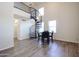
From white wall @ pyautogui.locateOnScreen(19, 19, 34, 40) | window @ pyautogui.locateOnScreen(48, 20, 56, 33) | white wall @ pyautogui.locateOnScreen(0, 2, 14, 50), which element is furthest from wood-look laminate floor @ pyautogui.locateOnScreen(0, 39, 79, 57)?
window @ pyautogui.locateOnScreen(48, 20, 56, 33)

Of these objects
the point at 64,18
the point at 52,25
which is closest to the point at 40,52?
the point at 64,18

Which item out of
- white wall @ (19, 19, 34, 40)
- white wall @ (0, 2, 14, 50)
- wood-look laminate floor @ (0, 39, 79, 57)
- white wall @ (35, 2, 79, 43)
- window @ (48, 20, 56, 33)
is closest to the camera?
wood-look laminate floor @ (0, 39, 79, 57)

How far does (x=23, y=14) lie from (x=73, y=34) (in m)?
3.99

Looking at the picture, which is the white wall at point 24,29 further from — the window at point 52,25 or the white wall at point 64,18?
the window at point 52,25

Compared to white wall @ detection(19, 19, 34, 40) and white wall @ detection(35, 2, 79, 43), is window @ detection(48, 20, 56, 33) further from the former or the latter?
white wall @ detection(19, 19, 34, 40)

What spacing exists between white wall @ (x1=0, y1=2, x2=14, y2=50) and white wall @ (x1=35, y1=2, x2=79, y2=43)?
4856 millimetres

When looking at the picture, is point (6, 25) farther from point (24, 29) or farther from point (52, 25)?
point (52, 25)

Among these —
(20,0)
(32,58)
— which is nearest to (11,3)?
(20,0)

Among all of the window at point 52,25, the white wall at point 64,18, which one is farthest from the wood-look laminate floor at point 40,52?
the window at point 52,25

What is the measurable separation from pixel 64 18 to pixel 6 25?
535 centimetres

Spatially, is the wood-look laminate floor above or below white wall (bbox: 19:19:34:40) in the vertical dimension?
below

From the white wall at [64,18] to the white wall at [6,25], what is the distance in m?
4.86

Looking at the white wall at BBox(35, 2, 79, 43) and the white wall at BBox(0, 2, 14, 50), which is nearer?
the white wall at BBox(0, 2, 14, 50)

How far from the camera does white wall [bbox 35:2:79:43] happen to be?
8953 mm
